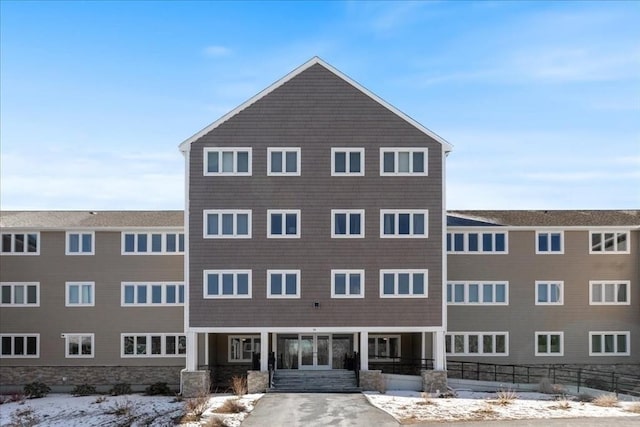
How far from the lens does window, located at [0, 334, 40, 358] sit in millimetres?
37000

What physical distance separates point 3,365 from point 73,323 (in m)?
3.86

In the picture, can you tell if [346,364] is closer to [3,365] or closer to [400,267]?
[400,267]

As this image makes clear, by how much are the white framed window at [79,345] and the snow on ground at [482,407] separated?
1435cm

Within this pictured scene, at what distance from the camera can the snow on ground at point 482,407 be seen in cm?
2655

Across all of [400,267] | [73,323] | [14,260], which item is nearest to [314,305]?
[400,267]

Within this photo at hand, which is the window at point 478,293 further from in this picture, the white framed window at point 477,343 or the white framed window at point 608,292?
the white framed window at point 608,292

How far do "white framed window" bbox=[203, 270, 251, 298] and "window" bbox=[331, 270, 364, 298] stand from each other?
12.3 ft

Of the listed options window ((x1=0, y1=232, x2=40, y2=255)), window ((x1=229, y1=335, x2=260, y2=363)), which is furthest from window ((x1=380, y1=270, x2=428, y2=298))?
window ((x1=0, y1=232, x2=40, y2=255))

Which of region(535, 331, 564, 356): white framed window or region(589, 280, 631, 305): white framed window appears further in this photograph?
region(589, 280, 631, 305): white framed window

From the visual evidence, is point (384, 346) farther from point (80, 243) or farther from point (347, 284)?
point (80, 243)

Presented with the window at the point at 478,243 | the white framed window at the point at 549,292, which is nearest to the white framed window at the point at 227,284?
the window at the point at 478,243

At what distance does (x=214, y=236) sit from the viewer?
109 ft

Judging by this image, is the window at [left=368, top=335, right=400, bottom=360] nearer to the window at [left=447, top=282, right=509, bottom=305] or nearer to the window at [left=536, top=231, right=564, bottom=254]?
the window at [left=447, top=282, right=509, bottom=305]

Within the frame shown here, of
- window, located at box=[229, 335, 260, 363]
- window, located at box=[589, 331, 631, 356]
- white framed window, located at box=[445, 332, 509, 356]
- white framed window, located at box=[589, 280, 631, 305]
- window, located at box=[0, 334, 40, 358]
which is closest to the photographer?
window, located at box=[0, 334, 40, 358]
